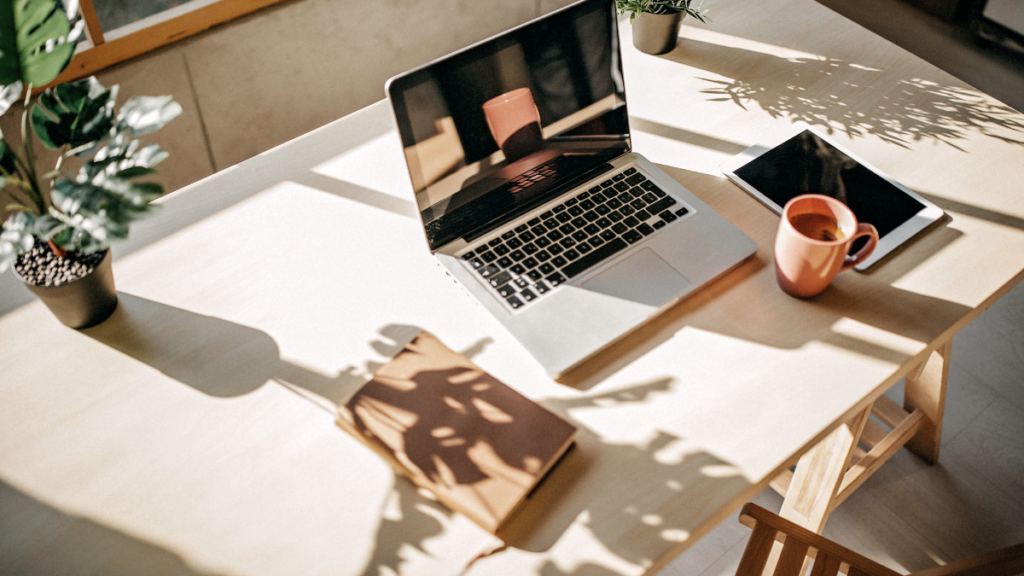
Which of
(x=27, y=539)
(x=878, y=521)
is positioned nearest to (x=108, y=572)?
(x=27, y=539)

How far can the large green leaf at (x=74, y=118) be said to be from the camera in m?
0.76

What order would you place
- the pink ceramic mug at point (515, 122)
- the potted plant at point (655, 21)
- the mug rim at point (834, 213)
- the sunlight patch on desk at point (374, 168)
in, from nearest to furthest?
the mug rim at point (834, 213)
the pink ceramic mug at point (515, 122)
the sunlight patch on desk at point (374, 168)
the potted plant at point (655, 21)

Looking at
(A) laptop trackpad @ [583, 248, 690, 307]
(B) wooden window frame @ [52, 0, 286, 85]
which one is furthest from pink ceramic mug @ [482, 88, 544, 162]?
(B) wooden window frame @ [52, 0, 286, 85]

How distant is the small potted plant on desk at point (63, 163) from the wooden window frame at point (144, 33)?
0.92 meters

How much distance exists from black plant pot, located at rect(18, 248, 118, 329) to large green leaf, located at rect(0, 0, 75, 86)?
0.78ft

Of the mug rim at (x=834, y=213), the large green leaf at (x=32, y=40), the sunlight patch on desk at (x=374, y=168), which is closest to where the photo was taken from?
the large green leaf at (x=32, y=40)

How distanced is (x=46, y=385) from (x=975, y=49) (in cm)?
356

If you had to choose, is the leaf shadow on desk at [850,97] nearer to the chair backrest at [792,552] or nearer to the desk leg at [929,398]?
the desk leg at [929,398]

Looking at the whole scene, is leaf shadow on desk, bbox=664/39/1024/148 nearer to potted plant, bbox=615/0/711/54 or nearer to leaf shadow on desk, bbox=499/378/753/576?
potted plant, bbox=615/0/711/54

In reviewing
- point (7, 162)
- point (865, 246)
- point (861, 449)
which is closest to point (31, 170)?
point (7, 162)

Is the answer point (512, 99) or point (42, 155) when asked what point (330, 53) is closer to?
point (42, 155)

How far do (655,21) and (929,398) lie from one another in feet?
3.26

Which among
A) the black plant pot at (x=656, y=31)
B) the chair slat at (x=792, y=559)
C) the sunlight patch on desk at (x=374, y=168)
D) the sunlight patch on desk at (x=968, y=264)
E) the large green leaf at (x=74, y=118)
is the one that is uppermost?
the large green leaf at (x=74, y=118)

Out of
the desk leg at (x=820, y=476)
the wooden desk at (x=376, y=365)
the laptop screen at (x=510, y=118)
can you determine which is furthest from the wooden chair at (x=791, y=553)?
the laptop screen at (x=510, y=118)
